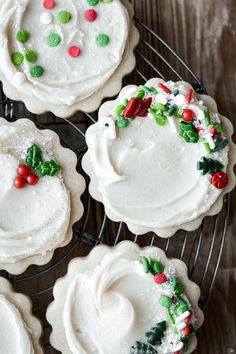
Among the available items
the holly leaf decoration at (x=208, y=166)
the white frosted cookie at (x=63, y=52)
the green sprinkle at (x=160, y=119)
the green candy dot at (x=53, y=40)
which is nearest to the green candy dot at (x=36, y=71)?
the white frosted cookie at (x=63, y=52)

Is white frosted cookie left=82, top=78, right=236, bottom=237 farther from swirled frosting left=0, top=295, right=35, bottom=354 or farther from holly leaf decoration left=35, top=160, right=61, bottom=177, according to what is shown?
swirled frosting left=0, top=295, right=35, bottom=354

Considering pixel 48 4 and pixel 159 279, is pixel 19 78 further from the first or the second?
pixel 159 279

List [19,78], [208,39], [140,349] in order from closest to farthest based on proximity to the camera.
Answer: [140,349] < [19,78] < [208,39]

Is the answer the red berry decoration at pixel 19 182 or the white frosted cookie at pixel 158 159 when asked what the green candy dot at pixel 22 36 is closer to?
the white frosted cookie at pixel 158 159

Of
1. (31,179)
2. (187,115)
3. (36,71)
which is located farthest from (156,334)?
(36,71)

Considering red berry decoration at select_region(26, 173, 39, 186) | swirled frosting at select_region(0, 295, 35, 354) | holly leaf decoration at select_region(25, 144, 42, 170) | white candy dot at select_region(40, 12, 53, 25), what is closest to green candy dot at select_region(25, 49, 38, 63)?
white candy dot at select_region(40, 12, 53, 25)
